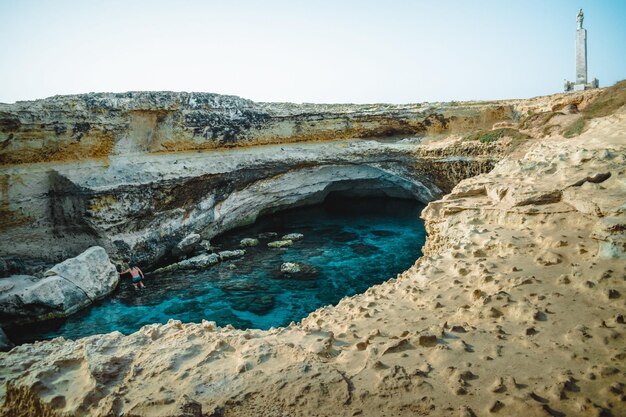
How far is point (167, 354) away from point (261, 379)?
4.54 feet

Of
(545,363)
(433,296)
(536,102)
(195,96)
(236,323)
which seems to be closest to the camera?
(545,363)

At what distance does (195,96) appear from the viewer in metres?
16.5

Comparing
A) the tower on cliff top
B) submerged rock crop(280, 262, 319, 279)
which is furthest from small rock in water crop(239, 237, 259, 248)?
the tower on cliff top

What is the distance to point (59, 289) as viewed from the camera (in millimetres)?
11594

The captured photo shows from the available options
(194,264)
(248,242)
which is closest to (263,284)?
(194,264)

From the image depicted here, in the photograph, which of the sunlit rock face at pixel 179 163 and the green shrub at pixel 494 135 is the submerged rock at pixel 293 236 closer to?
the sunlit rock face at pixel 179 163

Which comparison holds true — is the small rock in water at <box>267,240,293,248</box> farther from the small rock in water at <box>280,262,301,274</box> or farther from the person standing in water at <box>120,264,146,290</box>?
the person standing in water at <box>120,264,146,290</box>

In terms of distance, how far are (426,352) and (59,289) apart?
12.0 metres

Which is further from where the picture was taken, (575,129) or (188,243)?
(188,243)

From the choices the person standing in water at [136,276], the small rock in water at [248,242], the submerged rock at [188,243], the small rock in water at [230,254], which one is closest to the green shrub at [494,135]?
the small rock in water at [248,242]

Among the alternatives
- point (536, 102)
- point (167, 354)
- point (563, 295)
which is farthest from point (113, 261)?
point (536, 102)

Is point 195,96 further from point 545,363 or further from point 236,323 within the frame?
point 545,363

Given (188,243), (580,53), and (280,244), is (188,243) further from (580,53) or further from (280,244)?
(580,53)

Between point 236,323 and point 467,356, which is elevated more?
point 467,356
